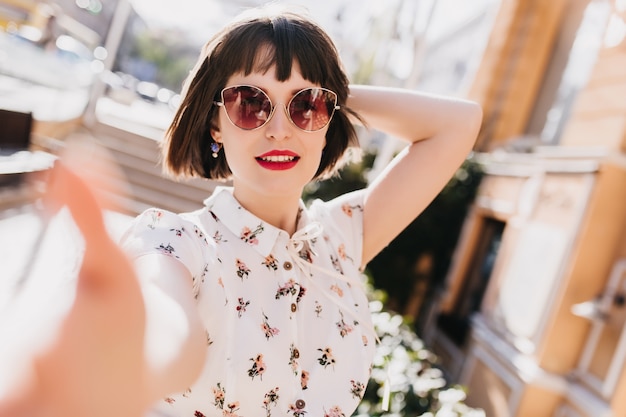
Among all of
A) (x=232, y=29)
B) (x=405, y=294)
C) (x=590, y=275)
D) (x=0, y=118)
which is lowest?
(x=405, y=294)

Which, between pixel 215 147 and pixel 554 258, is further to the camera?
pixel 554 258

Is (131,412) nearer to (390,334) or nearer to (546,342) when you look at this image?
(390,334)

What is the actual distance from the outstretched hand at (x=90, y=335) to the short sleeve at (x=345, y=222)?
1.06 meters

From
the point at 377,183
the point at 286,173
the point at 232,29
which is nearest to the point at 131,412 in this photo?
the point at 286,173

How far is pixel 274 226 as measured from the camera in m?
1.32

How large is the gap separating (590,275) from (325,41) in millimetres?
4005

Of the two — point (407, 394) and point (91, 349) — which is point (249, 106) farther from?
point (407, 394)

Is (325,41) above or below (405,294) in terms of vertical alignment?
above

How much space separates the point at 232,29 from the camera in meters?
1.25

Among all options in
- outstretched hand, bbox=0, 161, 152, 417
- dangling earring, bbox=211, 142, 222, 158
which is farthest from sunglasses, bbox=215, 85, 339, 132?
outstretched hand, bbox=0, 161, 152, 417

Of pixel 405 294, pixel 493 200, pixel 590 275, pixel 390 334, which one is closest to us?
pixel 390 334

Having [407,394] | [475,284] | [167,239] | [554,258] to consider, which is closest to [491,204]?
[475,284]

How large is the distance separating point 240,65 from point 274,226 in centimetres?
41

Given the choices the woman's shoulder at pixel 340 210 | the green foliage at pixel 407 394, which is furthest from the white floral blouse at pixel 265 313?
the green foliage at pixel 407 394
